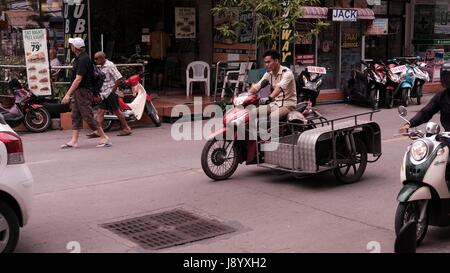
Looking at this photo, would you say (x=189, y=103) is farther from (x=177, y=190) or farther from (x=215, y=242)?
(x=215, y=242)

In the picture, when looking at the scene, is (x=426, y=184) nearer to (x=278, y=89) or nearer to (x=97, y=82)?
(x=278, y=89)

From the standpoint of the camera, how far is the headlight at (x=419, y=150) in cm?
514

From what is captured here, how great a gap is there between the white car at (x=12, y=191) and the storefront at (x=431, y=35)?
17.2 meters

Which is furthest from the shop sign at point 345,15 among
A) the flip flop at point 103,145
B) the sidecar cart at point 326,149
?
the sidecar cart at point 326,149

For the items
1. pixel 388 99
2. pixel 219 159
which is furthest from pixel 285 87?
pixel 388 99

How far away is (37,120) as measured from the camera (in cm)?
1210

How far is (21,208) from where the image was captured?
4957mm

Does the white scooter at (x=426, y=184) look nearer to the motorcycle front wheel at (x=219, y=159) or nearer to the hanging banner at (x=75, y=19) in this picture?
the motorcycle front wheel at (x=219, y=159)

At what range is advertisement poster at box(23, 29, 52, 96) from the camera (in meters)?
12.4

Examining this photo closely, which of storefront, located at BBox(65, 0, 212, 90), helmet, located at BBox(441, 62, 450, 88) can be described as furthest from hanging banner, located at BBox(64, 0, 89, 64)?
helmet, located at BBox(441, 62, 450, 88)

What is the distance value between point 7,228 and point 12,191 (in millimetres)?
306

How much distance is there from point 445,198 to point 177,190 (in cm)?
343

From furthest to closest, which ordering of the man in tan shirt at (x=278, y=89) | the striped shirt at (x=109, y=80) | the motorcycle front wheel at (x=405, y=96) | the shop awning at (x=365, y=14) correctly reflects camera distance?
the shop awning at (x=365, y=14) → the motorcycle front wheel at (x=405, y=96) → the striped shirt at (x=109, y=80) → the man in tan shirt at (x=278, y=89)

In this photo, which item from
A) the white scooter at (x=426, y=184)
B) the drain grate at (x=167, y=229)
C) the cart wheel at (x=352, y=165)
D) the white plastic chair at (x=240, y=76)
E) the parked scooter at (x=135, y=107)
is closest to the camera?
the white scooter at (x=426, y=184)
